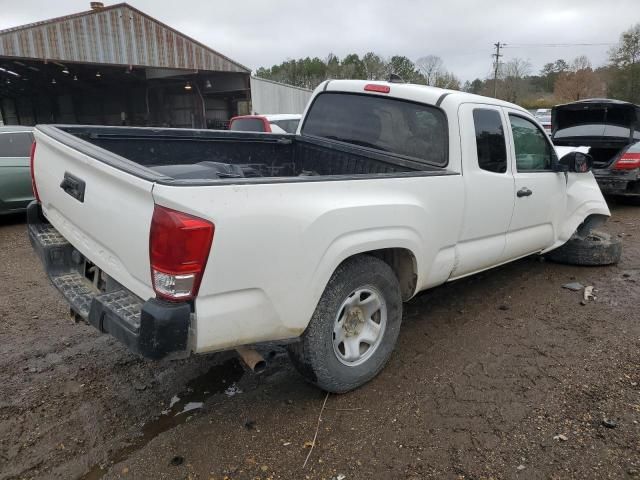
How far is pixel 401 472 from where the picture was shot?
2318 mm

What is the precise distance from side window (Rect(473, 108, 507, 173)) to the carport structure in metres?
18.3

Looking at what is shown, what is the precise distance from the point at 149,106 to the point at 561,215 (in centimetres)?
2783

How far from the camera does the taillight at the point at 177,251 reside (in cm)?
198

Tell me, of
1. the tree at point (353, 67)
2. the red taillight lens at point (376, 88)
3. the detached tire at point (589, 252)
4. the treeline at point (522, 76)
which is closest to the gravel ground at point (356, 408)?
the detached tire at point (589, 252)

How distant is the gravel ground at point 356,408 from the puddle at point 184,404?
0.01m

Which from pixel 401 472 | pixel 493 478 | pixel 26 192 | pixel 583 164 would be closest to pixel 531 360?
pixel 493 478

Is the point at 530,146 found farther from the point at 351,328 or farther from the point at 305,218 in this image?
the point at 305,218

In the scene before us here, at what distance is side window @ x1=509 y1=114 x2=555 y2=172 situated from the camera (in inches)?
162

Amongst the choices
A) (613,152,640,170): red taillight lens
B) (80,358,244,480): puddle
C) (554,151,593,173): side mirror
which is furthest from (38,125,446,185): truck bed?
(613,152,640,170): red taillight lens

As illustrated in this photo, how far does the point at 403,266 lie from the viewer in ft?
10.6

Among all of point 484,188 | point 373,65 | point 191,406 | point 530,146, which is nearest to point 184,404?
point 191,406

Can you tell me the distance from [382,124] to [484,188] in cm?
102

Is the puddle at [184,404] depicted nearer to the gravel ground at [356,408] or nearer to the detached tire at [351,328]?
the gravel ground at [356,408]

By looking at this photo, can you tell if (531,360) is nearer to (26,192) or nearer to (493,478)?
(493,478)
